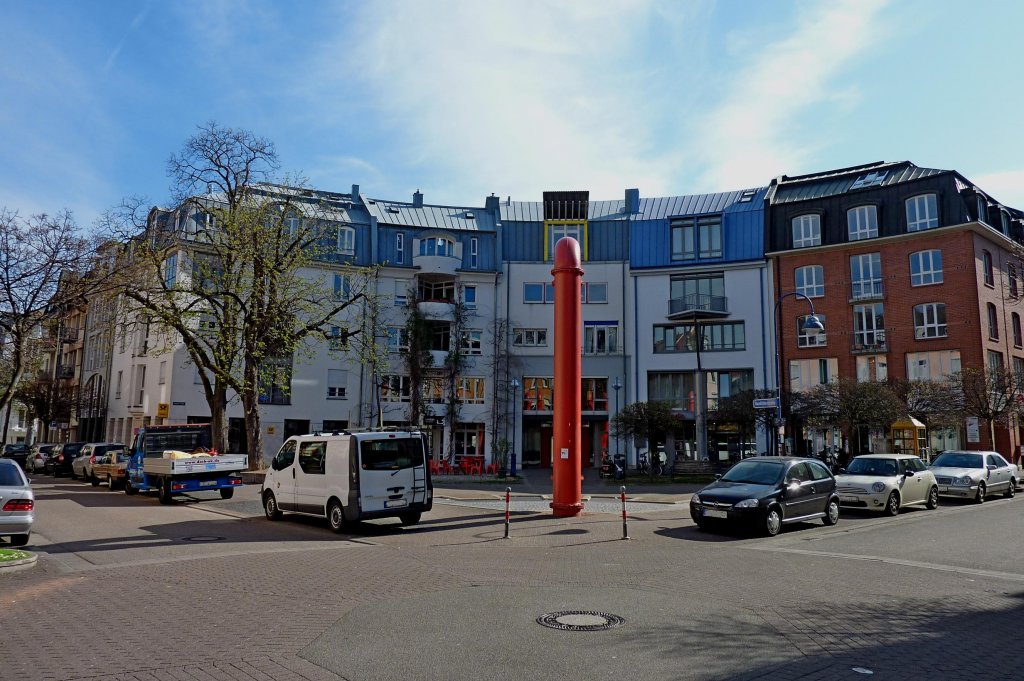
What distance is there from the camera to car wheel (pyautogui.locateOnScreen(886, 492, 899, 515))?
18.4 m

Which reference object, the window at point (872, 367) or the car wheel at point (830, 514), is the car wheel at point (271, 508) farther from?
the window at point (872, 367)

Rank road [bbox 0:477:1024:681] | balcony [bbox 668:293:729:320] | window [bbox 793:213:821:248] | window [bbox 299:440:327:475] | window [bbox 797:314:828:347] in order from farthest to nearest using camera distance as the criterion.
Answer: balcony [bbox 668:293:729:320] < window [bbox 793:213:821:248] < window [bbox 797:314:828:347] < window [bbox 299:440:327:475] < road [bbox 0:477:1024:681]

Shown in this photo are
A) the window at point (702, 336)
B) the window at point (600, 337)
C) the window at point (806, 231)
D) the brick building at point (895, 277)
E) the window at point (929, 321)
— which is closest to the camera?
the brick building at point (895, 277)

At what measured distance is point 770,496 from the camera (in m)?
14.8

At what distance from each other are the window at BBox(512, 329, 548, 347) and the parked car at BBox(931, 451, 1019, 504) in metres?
25.5

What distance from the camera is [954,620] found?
7668 mm

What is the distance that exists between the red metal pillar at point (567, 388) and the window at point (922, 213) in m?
28.6

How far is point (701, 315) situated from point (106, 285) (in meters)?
32.0

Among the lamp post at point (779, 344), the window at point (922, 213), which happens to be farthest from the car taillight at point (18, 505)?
the window at point (922, 213)

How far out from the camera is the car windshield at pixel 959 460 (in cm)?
2308

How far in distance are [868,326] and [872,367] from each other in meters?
2.27

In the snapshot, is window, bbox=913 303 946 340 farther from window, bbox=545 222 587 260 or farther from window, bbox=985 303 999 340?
window, bbox=545 222 587 260

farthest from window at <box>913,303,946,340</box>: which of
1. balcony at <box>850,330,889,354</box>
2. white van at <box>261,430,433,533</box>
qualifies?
white van at <box>261,430,433,533</box>

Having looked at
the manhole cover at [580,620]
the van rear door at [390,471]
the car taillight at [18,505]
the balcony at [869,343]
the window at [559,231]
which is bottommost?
the manhole cover at [580,620]
